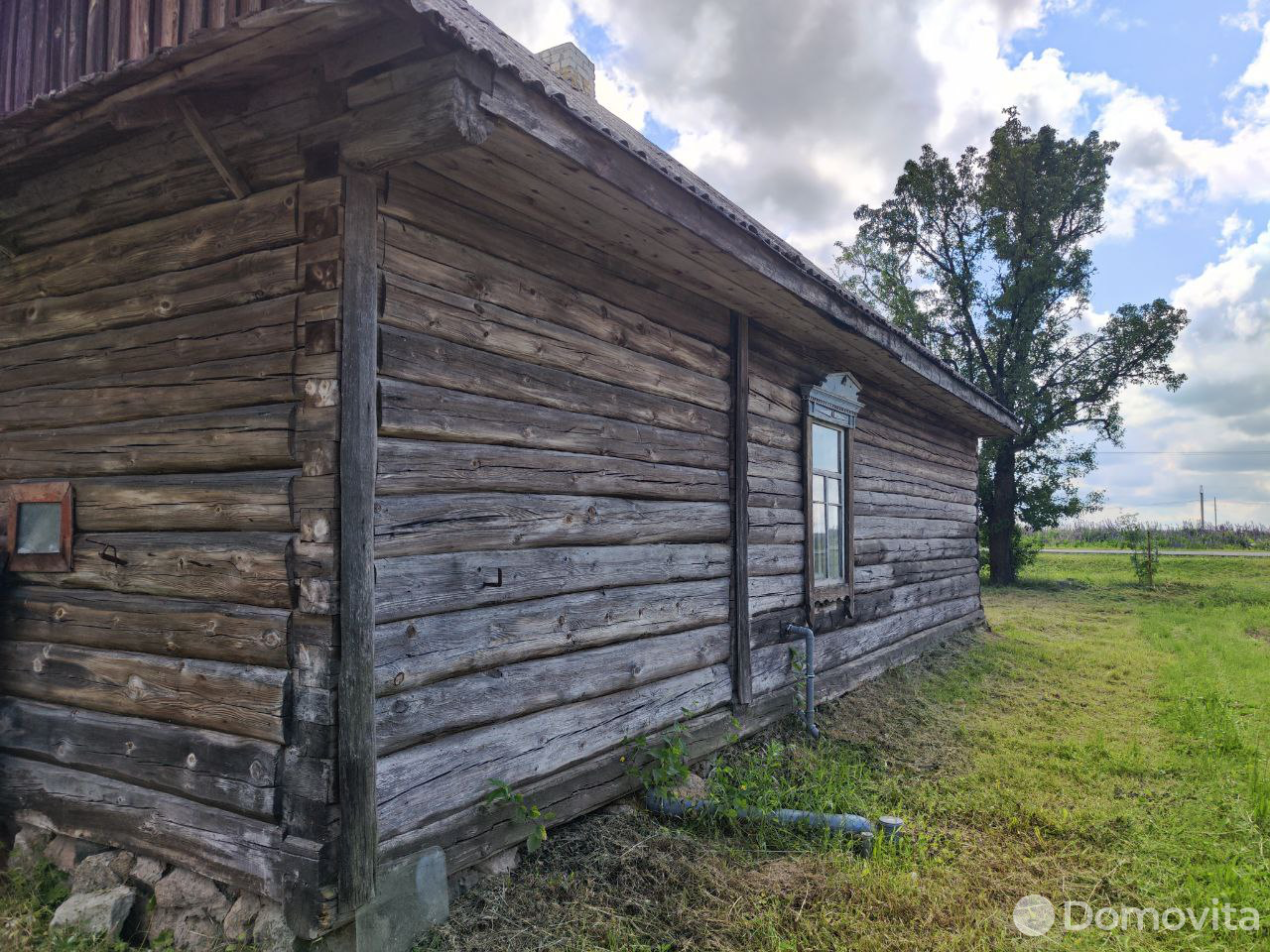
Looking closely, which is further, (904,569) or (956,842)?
→ (904,569)

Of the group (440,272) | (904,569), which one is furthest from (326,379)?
(904,569)

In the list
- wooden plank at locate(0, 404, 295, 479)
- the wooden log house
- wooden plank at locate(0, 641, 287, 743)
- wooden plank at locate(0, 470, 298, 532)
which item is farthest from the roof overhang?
wooden plank at locate(0, 641, 287, 743)

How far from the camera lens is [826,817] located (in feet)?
13.8

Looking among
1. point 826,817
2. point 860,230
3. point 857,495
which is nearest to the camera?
point 826,817

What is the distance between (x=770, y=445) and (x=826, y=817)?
2.72 m

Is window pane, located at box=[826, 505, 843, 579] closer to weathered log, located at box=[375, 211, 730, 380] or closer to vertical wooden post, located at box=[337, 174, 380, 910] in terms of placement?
weathered log, located at box=[375, 211, 730, 380]

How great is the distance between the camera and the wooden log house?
9.22ft

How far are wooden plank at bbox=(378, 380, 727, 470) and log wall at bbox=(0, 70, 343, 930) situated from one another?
0.32 metres

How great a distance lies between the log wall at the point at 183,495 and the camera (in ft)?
9.46

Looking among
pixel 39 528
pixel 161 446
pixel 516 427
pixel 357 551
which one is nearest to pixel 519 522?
pixel 516 427

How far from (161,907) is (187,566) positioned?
140cm

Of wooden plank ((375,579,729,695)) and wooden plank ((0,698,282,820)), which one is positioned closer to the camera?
wooden plank ((0,698,282,820))

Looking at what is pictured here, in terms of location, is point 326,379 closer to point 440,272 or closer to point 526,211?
point 440,272

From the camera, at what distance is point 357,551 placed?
2855 mm
